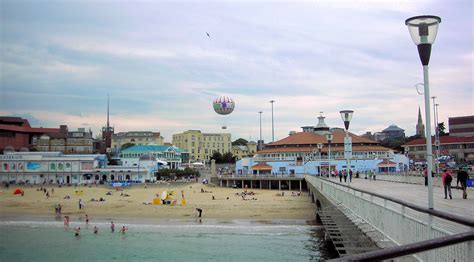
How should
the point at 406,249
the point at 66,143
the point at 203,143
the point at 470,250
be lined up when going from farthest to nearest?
the point at 203,143 → the point at 66,143 → the point at 470,250 → the point at 406,249

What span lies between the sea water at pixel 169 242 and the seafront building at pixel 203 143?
10732 cm

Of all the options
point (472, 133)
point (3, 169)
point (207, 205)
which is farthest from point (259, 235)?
point (472, 133)

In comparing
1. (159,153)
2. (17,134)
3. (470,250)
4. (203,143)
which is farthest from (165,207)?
(203,143)

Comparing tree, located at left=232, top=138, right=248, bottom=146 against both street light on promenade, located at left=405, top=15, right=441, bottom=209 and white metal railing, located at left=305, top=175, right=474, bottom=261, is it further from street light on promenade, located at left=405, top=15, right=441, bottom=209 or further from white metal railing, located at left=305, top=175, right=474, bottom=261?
street light on promenade, located at left=405, top=15, right=441, bottom=209

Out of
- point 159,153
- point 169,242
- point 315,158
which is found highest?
point 159,153

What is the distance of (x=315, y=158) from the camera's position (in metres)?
67.6

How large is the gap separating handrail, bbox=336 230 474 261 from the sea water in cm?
1805

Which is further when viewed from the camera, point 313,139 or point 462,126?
point 462,126

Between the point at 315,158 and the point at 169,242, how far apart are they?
1746 inches

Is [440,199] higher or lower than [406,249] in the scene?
lower

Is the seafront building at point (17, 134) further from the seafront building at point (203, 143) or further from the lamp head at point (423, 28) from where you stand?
the lamp head at point (423, 28)

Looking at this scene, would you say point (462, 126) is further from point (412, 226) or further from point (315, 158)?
point (412, 226)

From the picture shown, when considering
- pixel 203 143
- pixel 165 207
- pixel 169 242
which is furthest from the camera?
pixel 203 143

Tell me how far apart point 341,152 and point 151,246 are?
50316mm
